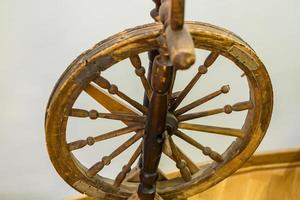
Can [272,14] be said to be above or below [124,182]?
above

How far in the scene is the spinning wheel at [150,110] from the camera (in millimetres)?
1069

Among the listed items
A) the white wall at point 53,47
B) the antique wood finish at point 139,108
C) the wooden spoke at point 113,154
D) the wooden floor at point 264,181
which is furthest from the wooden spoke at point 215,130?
the wooden floor at point 264,181

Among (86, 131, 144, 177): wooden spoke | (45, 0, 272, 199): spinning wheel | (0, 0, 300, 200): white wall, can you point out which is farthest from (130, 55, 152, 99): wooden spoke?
(0, 0, 300, 200): white wall

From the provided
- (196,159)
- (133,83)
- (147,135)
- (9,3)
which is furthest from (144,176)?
(196,159)

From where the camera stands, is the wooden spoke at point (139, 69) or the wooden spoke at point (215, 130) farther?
the wooden spoke at point (215, 130)

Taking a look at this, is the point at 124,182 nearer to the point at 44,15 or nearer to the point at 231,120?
the point at 44,15

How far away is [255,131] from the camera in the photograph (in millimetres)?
Answer: 1329

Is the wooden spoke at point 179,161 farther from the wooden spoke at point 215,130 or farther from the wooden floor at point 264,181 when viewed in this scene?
the wooden floor at point 264,181

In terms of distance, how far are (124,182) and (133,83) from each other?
1.16 feet

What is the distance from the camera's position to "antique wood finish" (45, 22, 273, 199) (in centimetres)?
107

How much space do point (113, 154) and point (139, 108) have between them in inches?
5.7

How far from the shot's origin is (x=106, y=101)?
124 centimetres

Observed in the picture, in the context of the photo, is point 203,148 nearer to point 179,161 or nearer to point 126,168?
point 179,161

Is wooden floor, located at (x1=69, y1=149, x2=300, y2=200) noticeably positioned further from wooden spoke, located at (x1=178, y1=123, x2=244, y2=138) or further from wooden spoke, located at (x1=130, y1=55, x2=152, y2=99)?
wooden spoke, located at (x1=130, y1=55, x2=152, y2=99)
